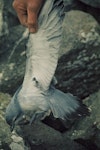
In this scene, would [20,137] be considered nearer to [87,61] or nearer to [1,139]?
[1,139]

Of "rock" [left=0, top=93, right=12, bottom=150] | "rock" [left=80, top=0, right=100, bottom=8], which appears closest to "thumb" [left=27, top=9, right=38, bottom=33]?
"rock" [left=0, top=93, right=12, bottom=150]

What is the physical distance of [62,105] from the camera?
1.88m

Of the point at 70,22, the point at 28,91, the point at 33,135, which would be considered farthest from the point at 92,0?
the point at 28,91

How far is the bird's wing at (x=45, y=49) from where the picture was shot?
1.67 meters

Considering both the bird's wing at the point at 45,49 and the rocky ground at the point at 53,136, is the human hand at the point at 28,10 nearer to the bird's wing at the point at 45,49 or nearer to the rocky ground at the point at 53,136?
the bird's wing at the point at 45,49

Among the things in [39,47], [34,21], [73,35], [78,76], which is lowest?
[78,76]

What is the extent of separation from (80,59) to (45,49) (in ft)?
5.63

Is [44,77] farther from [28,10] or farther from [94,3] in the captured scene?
[94,3]

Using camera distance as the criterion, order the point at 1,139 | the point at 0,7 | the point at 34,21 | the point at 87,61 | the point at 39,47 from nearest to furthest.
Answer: the point at 34,21
the point at 39,47
the point at 1,139
the point at 87,61
the point at 0,7

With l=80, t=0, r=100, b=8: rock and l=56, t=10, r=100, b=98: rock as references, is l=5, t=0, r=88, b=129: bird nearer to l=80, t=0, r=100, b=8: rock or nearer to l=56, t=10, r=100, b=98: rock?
l=56, t=10, r=100, b=98: rock

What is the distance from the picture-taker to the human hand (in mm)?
1504

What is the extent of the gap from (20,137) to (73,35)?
988mm

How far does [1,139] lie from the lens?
2930 mm

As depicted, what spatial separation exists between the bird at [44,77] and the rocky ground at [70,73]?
102cm
